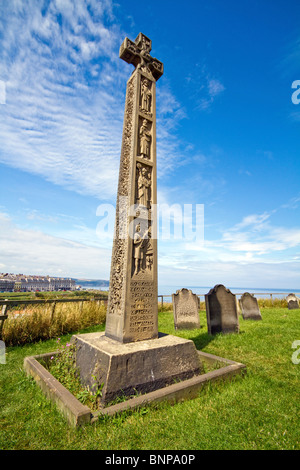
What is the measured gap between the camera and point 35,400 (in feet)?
10.5

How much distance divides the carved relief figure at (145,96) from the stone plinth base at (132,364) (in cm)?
483

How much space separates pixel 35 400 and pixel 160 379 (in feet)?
5.87

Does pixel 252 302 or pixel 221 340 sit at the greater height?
pixel 252 302

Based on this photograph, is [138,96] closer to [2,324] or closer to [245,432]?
[245,432]

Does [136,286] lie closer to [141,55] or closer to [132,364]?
[132,364]

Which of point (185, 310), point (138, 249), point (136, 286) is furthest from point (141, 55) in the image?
point (185, 310)

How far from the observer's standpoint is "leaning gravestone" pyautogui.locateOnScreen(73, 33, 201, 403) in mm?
3236

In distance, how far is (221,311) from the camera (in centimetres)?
752

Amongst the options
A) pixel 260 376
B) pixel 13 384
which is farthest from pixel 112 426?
pixel 260 376

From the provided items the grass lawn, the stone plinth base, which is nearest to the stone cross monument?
the stone plinth base

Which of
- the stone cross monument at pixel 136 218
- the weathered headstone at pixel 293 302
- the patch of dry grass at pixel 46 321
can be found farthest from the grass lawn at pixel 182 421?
the weathered headstone at pixel 293 302

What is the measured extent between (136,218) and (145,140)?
181 cm

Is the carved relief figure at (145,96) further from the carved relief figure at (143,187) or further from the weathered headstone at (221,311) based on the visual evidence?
the weathered headstone at (221,311)

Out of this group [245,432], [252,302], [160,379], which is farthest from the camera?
[252,302]
